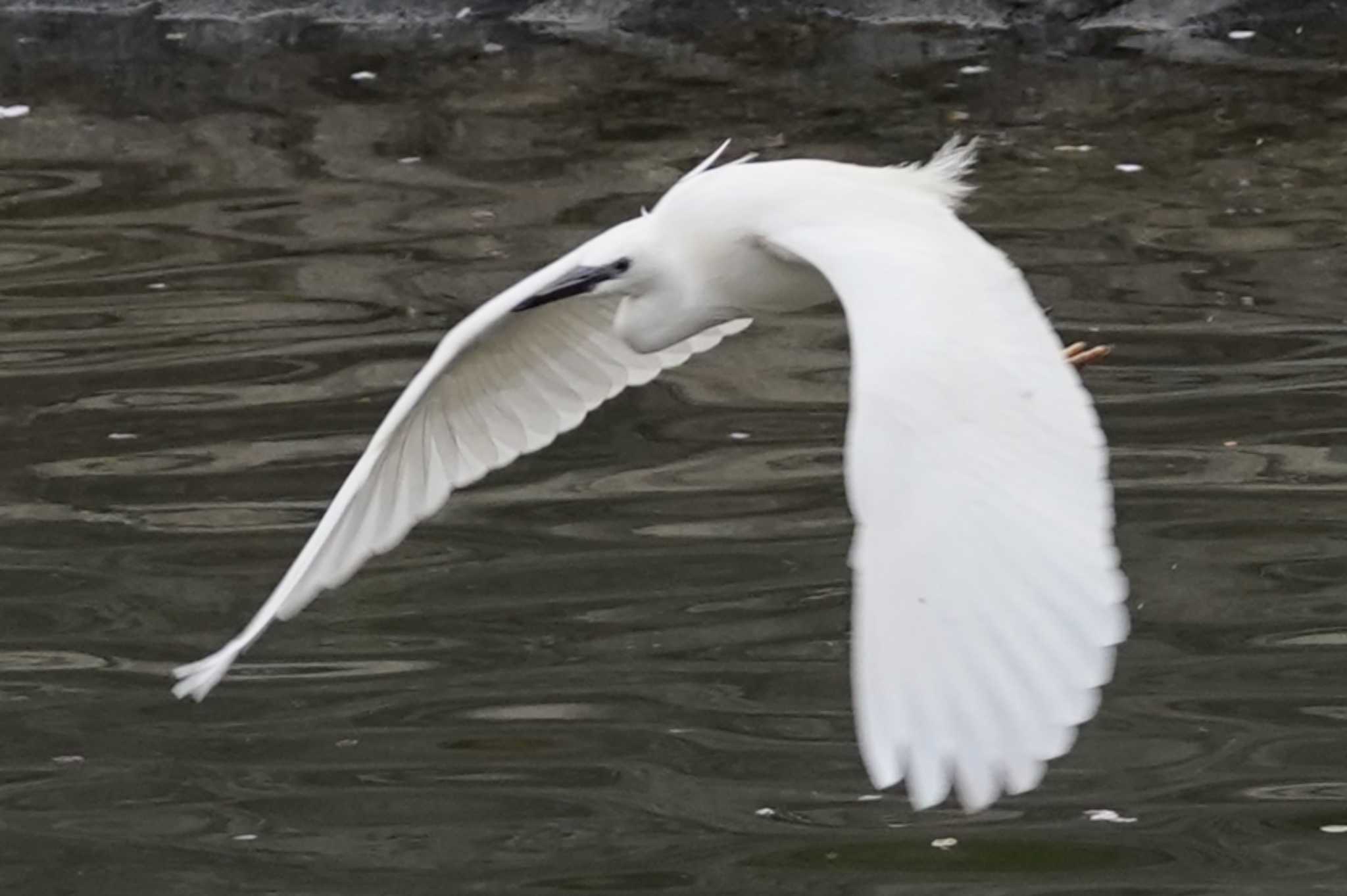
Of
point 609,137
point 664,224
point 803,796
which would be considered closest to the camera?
point 664,224

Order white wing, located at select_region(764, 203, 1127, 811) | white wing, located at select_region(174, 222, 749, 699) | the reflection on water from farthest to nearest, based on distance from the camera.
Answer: the reflection on water → white wing, located at select_region(174, 222, 749, 699) → white wing, located at select_region(764, 203, 1127, 811)

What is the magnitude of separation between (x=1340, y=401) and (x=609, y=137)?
3485mm

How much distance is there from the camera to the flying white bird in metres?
2.89

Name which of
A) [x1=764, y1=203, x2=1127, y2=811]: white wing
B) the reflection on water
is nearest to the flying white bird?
[x1=764, y1=203, x2=1127, y2=811]: white wing

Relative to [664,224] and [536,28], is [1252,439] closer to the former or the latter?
[664,224]

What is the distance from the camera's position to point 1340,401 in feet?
21.5

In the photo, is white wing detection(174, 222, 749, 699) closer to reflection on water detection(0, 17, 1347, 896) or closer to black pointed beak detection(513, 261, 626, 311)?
black pointed beak detection(513, 261, 626, 311)

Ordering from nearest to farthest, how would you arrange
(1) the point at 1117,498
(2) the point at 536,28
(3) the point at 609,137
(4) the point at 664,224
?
(4) the point at 664,224
(1) the point at 1117,498
(3) the point at 609,137
(2) the point at 536,28

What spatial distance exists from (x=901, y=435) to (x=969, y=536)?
0.18m

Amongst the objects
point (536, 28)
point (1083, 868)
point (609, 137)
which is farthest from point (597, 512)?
point (536, 28)

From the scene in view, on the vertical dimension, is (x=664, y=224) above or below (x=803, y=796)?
above

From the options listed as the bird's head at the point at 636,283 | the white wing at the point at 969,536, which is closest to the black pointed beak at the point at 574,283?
the bird's head at the point at 636,283

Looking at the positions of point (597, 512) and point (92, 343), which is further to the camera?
point (92, 343)

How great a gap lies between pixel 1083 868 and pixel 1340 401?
2.39 metres
